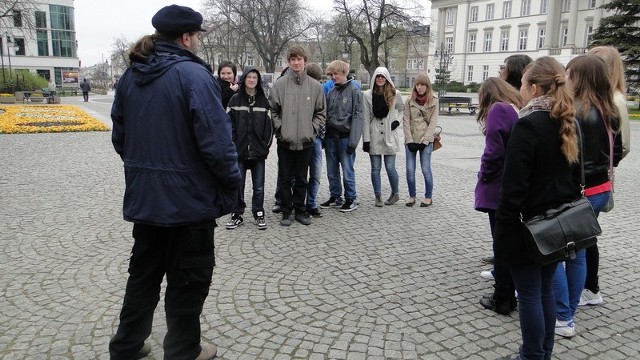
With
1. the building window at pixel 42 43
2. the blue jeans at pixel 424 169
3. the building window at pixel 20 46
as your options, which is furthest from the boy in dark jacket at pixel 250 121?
the building window at pixel 42 43

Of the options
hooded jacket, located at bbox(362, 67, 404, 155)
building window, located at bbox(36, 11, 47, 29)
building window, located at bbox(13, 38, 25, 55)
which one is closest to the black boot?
hooded jacket, located at bbox(362, 67, 404, 155)

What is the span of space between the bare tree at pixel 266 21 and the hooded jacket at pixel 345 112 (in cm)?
4699

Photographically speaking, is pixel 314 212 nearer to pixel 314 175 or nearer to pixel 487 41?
pixel 314 175

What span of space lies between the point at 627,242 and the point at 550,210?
12.3ft

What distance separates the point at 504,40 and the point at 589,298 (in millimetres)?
74524

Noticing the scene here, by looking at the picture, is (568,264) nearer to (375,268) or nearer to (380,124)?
(375,268)

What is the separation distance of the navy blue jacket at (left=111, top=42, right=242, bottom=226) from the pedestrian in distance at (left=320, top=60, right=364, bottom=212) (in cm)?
409

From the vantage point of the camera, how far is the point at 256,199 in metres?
6.16

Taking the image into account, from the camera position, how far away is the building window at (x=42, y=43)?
73188mm

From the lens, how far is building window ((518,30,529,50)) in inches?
2685

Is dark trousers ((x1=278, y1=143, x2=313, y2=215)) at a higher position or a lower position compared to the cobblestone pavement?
higher

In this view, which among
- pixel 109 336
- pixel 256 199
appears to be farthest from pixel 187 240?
pixel 256 199

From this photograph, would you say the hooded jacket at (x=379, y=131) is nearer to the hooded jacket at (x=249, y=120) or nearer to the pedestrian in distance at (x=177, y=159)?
the hooded jacket at (x=249, y=120)

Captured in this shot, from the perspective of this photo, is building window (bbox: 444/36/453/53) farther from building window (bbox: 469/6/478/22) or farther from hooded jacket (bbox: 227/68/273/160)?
hooded jacket (bbox: 227/68/273/160)
